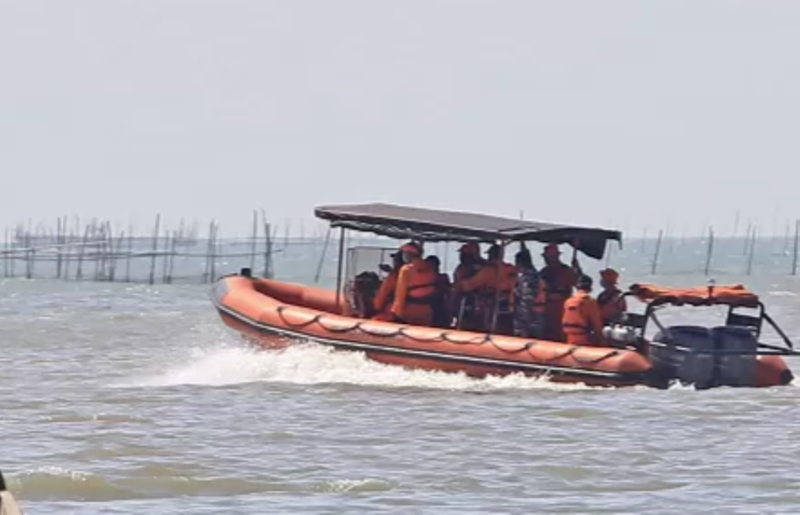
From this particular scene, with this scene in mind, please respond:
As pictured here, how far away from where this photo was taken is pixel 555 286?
18.1 m

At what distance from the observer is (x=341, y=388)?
58.3 ft

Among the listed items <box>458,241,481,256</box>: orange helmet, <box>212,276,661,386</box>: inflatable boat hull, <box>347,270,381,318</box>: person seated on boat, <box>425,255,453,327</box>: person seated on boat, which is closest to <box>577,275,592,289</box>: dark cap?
<box>212,276,661,386</box>: inflatable boat hull

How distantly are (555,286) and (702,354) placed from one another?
1966 millimetres

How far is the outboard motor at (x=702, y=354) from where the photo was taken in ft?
54.4

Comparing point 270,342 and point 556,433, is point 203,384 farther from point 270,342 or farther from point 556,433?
point 556,433

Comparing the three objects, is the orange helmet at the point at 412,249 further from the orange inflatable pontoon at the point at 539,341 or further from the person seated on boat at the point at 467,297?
the person seated on boat at the point at 467,297

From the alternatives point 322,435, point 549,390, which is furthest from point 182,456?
point 549,390

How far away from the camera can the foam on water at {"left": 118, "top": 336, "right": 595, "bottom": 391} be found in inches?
679

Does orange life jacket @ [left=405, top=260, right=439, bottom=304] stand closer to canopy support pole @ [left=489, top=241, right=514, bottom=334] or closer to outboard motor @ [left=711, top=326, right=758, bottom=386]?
canopy support pole @ [left=489, top=241, right=514, bottom=334]

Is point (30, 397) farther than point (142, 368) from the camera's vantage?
No

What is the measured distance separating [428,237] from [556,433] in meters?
4.39

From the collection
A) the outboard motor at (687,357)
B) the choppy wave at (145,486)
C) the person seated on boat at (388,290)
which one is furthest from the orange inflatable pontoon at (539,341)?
the choppy wave at (145,486)

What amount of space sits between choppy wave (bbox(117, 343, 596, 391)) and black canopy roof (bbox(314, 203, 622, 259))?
134cm

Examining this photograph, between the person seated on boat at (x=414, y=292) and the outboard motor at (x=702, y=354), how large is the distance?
92.3 inches
